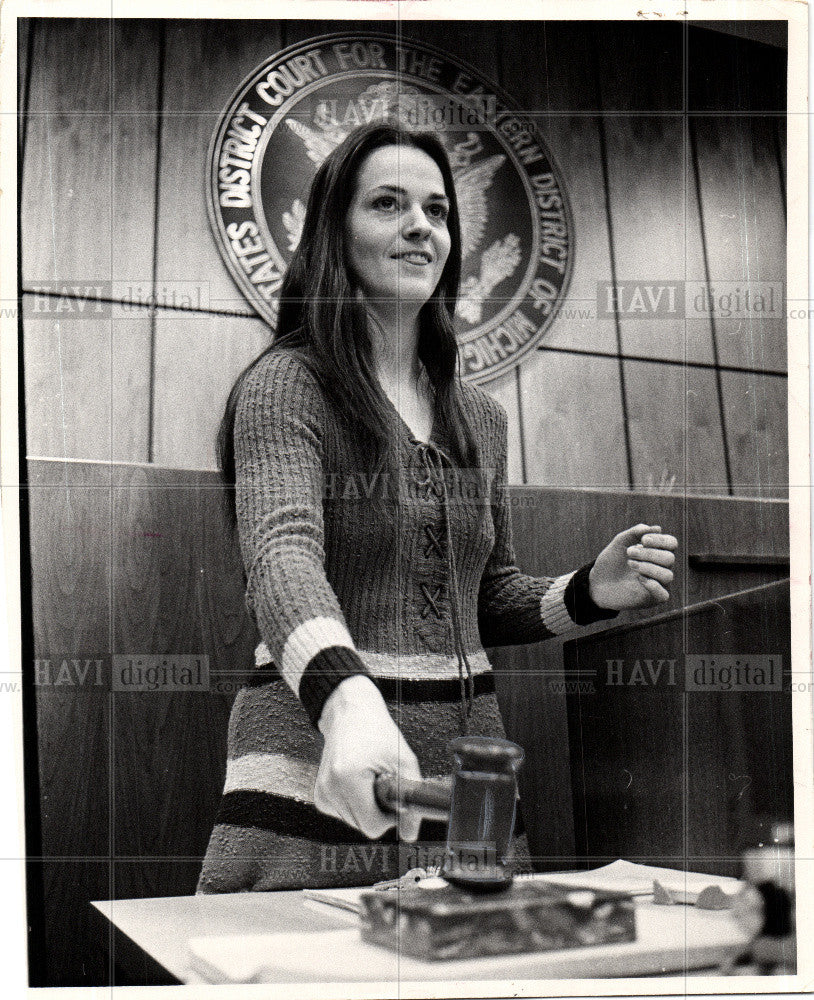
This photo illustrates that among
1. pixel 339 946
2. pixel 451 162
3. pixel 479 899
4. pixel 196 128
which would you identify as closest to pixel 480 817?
pixel 479 899

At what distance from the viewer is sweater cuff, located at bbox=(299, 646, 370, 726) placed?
1.49m

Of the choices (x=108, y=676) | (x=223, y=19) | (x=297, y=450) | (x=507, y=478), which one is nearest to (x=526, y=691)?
(x=507, y=478)

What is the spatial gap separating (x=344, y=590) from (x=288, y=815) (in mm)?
299

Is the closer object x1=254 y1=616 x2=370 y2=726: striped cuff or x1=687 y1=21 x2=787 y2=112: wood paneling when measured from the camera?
x1=254 y1=616 x2=370 y2=726: striped cuff

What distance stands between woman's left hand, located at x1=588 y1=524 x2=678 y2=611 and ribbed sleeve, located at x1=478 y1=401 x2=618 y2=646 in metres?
0.02

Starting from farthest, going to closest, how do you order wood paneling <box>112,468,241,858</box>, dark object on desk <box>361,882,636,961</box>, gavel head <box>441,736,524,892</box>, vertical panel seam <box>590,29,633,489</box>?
1. vertical panel seam <box>590,29,633,489</box>
2. wood paneling <box>112,468,241,858</box>
3. gavel head <box>441,736,524,892</box>
4. dark object on desk <box>361,882,636,961</box>

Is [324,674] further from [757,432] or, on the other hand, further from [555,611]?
[757,432]

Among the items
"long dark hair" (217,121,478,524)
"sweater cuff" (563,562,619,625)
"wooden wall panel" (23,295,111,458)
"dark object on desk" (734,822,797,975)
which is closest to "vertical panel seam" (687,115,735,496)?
"sweater cuff" (563,562,619,625)

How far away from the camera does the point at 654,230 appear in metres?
1.70

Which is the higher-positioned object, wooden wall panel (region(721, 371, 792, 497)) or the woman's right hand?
wooden wall panel (region(721, 371, 792, 497))

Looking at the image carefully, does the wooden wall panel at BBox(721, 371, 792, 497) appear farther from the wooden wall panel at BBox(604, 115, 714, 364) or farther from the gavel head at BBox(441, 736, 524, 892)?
the gavel head at BBox(441, 736, 524, 892)

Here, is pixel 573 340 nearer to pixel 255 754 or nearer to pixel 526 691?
pixel 526 691

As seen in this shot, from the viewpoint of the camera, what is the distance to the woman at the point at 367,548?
151 cm

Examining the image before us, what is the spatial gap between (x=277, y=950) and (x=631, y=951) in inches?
18.2
